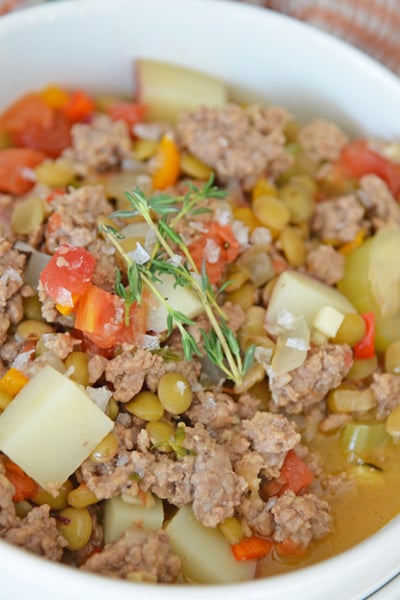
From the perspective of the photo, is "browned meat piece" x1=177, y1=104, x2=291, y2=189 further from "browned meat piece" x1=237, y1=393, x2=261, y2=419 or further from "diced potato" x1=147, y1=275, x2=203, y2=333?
"browned meat piece" x1=237, y1=393, x2=261, y2=419

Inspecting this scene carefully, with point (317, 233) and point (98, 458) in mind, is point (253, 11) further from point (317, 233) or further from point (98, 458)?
point (98, 458)

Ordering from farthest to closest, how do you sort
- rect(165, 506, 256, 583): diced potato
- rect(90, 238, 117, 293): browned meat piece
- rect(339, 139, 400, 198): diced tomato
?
rect(339, 139, 400, 198): diced tomato
rect(90, 238, 117, 293): browned meat piece
rect(165, 506, 256, 583): diced potato

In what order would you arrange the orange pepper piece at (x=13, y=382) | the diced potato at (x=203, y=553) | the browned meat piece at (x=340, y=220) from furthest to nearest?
the browned meat piece at (x=340, y=220), the orange pepper piece at (x=13, y=382), the diced potato at (x=203, y=553)

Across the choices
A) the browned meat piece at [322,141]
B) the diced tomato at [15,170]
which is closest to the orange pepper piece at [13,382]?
the diced tomato at [15,170]

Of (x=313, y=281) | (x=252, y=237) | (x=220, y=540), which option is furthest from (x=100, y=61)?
(x=220, y=540)

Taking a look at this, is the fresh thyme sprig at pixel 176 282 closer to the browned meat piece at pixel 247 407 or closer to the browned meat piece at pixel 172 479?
the browned meat piece at pixel 247 407

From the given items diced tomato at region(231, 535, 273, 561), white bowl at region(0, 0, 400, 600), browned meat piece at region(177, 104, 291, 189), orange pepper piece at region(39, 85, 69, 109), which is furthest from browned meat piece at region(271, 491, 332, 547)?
orange pepper piece at region(39, 85, 69, 109)
